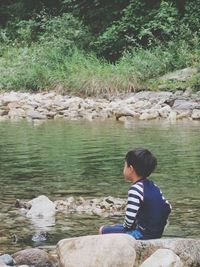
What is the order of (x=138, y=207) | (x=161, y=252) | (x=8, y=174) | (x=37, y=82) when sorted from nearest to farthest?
(x=161, y=252), (x=138, y=207), (x=8, y=174), (x=37, y=82)

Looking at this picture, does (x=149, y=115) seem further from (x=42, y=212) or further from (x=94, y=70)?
(x=42, y=212)

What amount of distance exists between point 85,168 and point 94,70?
12.8 metres

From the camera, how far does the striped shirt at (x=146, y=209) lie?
18.5 ft

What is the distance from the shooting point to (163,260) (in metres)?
5.12

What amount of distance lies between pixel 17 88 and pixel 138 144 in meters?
12.1

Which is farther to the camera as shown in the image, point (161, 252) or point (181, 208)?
point (181, 208)

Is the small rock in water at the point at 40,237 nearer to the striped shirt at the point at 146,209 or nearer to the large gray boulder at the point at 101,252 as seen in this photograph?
the striped shirt at the point at 146,209

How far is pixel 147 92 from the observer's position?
878 inches

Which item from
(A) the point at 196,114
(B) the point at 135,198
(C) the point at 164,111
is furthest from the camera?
(C) the point at 164,111

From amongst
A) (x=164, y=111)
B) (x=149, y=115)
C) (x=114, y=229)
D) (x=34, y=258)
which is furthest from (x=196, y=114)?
(x=34, y=258)

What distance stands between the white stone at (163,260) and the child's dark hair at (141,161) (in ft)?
2.38

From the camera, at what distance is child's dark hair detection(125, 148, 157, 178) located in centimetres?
568

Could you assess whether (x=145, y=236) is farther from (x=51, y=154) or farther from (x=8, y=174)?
(x=51, y=154)

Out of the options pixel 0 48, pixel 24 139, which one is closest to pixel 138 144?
pixel 24 139
